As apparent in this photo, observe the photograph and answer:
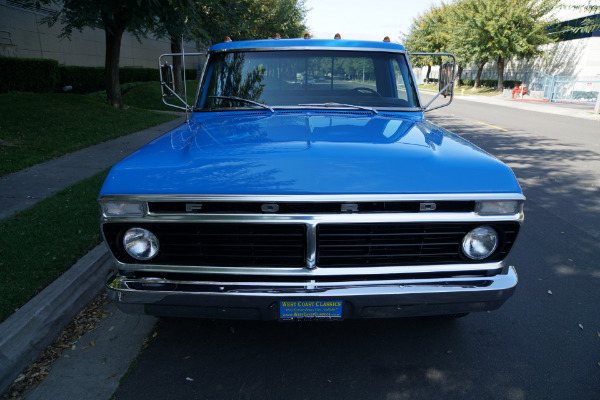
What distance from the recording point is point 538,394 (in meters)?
2.52

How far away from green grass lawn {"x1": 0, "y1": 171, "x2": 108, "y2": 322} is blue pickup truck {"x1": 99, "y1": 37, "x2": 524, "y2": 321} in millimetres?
1352

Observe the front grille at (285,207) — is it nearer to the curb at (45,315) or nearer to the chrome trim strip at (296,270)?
the chrome trim strip at (296,270)

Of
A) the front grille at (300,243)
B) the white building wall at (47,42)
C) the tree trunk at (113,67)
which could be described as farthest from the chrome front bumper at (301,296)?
the tree trunk at (113,67)

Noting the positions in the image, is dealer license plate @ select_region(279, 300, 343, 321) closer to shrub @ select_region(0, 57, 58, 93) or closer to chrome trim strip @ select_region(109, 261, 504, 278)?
chrome trim strip @ select_region(109, 261, 504, 278)

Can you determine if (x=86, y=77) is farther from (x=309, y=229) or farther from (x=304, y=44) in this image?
(x=309, y=229)

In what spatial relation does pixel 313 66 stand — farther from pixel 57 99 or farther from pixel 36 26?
pixel 36 26

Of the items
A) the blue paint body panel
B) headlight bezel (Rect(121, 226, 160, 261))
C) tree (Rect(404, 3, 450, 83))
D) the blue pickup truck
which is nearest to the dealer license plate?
the blue pickup truck

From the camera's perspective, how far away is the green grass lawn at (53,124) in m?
7.74

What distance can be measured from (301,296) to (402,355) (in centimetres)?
104

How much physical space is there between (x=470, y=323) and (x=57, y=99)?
13964 millimetres

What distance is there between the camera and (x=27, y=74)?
15.6 meters

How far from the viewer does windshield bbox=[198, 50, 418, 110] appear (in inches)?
146

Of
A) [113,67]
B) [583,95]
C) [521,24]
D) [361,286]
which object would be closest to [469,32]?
[521,24]

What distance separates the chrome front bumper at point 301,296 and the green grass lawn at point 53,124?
5576 mm
